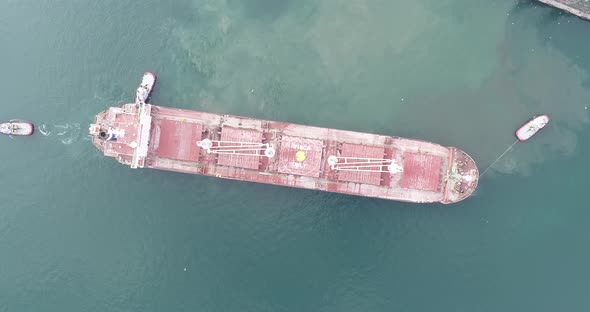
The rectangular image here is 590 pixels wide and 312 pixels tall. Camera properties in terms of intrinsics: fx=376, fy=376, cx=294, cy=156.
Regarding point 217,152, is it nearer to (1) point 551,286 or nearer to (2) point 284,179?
(2) point 284,179

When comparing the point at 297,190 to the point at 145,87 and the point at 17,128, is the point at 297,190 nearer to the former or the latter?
the point at 145,87

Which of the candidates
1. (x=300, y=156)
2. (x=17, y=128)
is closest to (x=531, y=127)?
(x=300, y=156)

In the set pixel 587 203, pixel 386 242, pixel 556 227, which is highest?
pixel 587 203

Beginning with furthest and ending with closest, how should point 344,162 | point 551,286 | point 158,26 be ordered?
1. point 158,26
2. point 551,286
3. point 344,162

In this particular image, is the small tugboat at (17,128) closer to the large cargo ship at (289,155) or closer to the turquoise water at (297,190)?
the turquoise water at (297,190)

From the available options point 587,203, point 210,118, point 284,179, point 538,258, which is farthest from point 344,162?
point 587,203

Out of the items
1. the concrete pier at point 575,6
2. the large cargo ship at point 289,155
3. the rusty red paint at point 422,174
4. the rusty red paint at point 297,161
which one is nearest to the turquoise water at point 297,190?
the concrete pier at point 575,6

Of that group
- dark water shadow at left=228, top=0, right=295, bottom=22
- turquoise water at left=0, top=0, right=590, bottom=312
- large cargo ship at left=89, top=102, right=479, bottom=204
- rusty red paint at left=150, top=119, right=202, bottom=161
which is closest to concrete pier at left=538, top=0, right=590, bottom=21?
turquoise water at left=0, top=0, right=590, bottom=312
